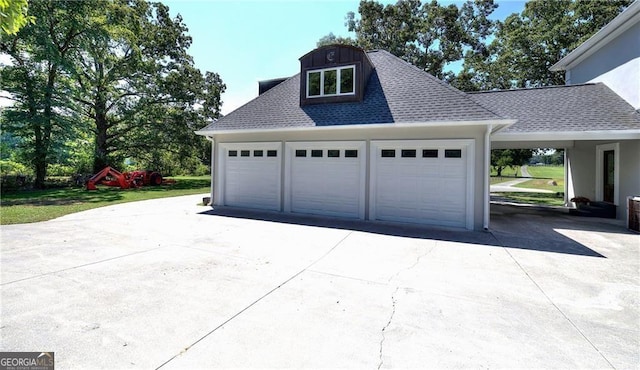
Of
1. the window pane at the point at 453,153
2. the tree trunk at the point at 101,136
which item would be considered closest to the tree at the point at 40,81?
the tree trunk at the point at 101,136

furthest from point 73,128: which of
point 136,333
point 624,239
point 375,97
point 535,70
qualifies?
point 535,70

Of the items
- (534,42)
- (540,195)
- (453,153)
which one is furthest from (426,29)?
(453,153)

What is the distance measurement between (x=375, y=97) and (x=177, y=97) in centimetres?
1953

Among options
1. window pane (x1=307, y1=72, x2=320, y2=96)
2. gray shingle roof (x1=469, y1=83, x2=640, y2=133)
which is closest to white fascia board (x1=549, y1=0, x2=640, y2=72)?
gray shingle roof (x1=469, y1=83, x2=640, y2=133)

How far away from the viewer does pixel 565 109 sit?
10109 millimetres

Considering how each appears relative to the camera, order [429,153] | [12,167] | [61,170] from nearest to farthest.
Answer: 1. [429,153]
2. [12,167]
3. [61,170]

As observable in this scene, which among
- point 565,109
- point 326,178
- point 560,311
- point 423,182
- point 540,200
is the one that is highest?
point 565,109

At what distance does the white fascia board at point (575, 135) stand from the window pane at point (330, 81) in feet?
18.5

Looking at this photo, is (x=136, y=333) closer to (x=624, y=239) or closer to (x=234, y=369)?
(x=234, y=369)

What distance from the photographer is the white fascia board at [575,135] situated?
832cm

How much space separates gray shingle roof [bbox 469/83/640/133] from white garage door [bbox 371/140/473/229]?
289cm

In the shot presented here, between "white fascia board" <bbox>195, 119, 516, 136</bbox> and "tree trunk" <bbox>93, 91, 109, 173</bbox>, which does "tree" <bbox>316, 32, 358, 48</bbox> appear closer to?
"tree trunk" <bbox>93, 91, 109, 173</bbox>

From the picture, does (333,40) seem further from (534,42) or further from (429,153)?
(429,153)

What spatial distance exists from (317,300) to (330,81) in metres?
8.44
